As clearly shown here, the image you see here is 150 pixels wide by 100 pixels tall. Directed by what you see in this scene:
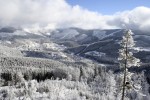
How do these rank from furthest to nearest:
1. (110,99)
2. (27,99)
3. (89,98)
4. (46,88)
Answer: (46,88), (110,99), (89,98), (27,99)

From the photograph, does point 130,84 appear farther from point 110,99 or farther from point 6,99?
point 110,99

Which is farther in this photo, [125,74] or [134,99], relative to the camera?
[134,99]

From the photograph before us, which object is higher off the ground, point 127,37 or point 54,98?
point 127,37

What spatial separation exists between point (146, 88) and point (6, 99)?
271ft

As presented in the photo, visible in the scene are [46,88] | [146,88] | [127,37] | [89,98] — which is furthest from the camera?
[146,88]

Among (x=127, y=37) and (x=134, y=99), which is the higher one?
(x=127, y=37)

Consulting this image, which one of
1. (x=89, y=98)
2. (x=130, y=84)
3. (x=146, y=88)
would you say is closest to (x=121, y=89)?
(x=130, y=84)

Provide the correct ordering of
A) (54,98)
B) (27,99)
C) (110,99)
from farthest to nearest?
1. (110,99)
2. (54,98)
3. (27,99)

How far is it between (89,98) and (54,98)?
23350mm

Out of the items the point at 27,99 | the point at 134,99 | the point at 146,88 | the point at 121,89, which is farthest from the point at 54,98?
the point at 146,88

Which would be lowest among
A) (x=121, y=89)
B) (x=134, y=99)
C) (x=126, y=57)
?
(x=134, y=99)

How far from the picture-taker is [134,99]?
14188 cm

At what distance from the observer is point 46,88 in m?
143

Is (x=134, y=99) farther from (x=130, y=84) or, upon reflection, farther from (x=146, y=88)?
(x=130, y=84)
